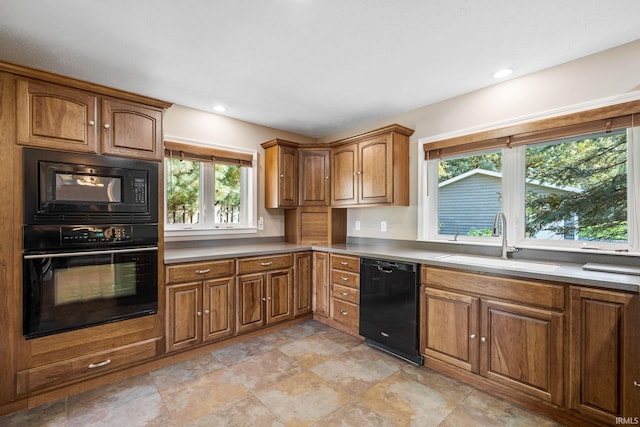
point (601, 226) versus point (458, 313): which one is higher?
point (601, 226)

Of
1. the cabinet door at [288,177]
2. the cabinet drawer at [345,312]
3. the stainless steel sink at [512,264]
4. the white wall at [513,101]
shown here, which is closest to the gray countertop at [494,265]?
the stainless steel sink at [512,264]

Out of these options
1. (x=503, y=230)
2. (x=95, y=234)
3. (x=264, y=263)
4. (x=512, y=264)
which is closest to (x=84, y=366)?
(x=95, y=234)

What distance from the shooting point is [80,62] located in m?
2.23

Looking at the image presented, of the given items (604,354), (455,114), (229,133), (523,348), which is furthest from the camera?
(229,133)

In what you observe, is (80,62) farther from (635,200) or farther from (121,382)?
(635,200)

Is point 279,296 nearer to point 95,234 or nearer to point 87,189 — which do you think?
point 95,234

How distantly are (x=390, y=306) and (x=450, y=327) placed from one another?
1.76 feet

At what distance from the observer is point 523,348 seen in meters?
1.93

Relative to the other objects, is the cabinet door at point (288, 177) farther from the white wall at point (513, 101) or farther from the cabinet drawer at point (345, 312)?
the cabinet drawer at point (345, 312)

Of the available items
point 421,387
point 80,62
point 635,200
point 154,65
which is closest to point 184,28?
point 154,65

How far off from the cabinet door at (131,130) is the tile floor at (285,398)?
1.77m

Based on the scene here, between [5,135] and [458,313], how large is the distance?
3.31 metres

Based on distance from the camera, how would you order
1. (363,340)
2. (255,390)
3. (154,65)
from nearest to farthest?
(255,390) → (154,65) → (363,340)

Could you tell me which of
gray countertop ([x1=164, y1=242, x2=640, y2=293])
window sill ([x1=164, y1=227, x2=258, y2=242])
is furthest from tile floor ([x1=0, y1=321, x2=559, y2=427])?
window sill ([x1=164, y1=227, x2=258, y2=242])
